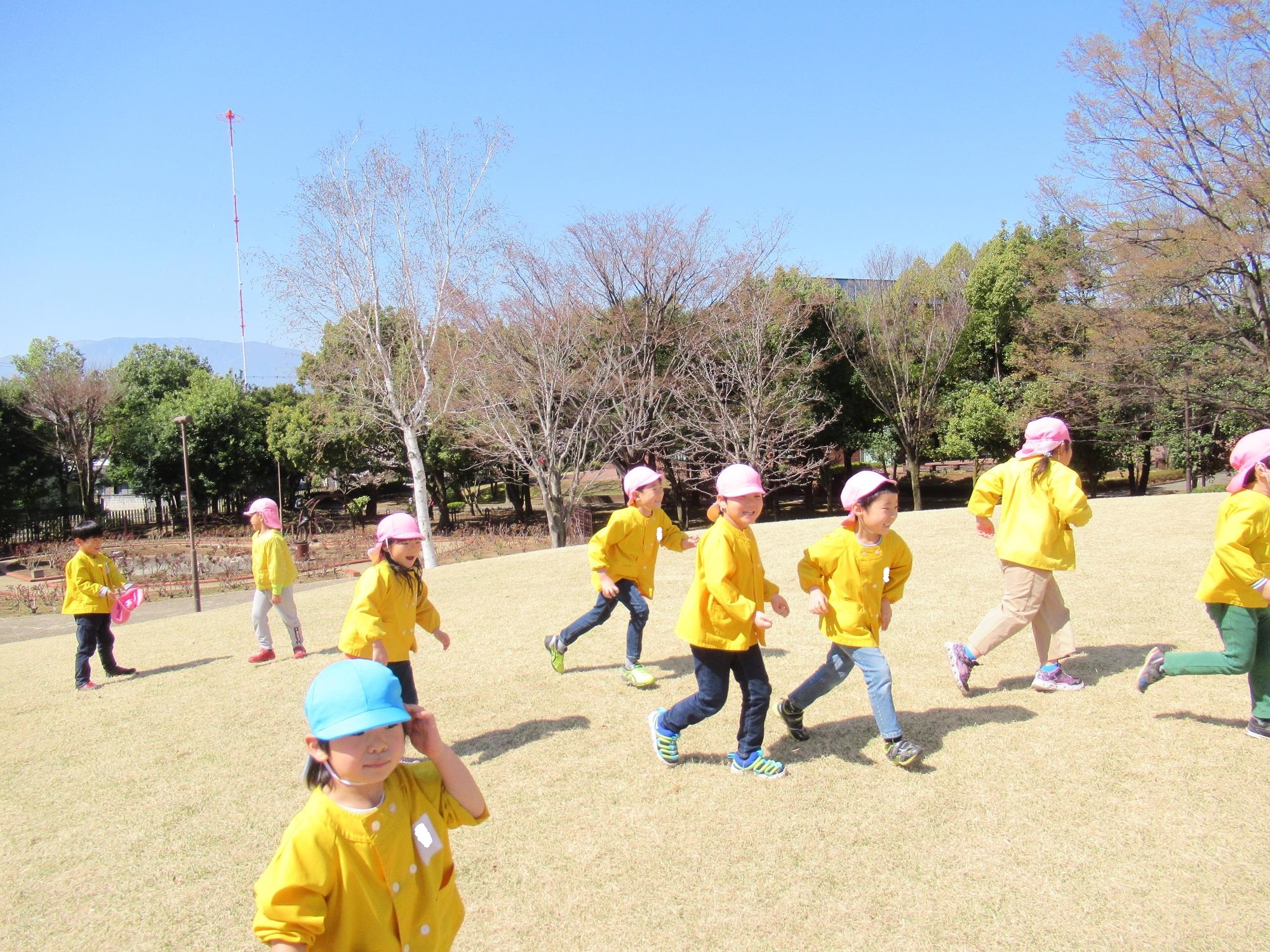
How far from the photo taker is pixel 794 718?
198 inches

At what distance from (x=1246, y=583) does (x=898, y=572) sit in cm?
176

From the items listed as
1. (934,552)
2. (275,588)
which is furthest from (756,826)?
(934,552)

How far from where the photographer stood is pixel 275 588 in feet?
27.0

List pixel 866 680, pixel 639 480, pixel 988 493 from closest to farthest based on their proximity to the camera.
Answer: pixel 866 680 → pixel 988 493 → pixel 639 480

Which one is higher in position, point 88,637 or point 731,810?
point 88,637

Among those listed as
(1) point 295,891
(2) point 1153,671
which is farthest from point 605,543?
(1) point 295,891

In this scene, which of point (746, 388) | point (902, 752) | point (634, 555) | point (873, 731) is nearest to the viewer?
point (902, 752)

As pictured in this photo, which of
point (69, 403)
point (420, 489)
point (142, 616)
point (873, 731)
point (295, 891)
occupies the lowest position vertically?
point (142, 616)

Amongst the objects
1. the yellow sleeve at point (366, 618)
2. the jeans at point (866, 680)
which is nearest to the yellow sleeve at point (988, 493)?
the jeans at point (866, 680)

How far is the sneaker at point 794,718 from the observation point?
5031 mm

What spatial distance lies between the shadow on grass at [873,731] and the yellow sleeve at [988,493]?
1.27 metres

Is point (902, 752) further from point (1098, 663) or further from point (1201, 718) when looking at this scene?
point (1098, 663)

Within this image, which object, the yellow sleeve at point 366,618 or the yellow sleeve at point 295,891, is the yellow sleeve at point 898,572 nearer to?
the yellow sleeve at point 366,618

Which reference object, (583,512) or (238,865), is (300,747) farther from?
(583,512)
